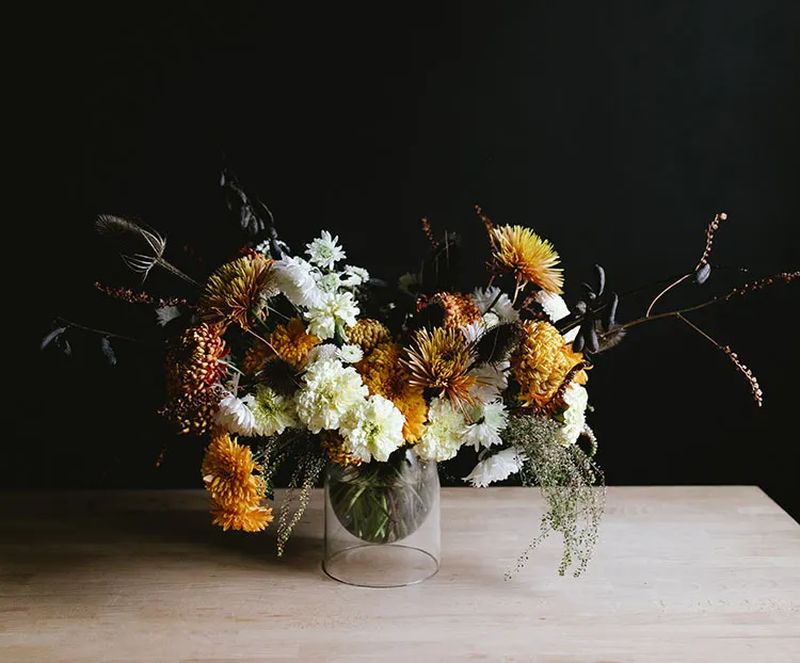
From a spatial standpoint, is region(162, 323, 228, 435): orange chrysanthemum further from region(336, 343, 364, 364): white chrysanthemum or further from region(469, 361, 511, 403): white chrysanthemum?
region(469, 361, 511, 403): white chrysanthemum

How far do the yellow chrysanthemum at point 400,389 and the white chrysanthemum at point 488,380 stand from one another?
0.07 metres

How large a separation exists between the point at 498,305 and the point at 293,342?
0.27 meters

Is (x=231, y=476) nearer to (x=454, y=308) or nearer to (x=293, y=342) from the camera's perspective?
(x=293, y=342)

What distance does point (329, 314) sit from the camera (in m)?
1.27

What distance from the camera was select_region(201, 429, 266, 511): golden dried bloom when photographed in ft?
4.03

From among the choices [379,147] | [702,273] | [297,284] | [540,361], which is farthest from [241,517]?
[379,147]

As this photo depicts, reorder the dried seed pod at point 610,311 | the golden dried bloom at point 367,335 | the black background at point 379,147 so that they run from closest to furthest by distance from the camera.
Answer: the dried seed pod at point 610,311 → the golden dried bloom at point 367,335 → the black background at point 379,147

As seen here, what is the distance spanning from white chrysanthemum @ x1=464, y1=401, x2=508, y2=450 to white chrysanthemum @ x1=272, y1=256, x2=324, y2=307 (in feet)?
0.79

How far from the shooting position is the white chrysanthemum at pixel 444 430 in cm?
127

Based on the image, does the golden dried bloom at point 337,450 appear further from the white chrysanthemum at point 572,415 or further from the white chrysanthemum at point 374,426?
the white chrysanthemum at point 572,415

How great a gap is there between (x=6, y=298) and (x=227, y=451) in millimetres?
856

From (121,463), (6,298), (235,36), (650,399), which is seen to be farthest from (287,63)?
(650,399)

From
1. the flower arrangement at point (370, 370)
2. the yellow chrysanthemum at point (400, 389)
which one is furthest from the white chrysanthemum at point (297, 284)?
the yellow chrysanthemum at point (400, 389)

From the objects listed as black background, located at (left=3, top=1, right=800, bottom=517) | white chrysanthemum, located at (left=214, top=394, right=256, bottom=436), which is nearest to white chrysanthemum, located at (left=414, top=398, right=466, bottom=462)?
white chrysanthemum, located at (left=214, top=394, right=256, bottom=436)
